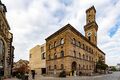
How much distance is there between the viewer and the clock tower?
79438 mm

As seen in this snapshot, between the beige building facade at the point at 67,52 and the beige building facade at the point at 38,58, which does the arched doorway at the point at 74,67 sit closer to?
the beige building facade at the point at 67,52

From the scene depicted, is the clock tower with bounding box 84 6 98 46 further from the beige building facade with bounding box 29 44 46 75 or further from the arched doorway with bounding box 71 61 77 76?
the arched doorway with bounding box 71 61 77 76

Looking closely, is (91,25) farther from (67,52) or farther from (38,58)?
(67,52)

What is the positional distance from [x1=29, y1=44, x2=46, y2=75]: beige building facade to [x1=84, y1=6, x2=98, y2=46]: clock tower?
69.1ft

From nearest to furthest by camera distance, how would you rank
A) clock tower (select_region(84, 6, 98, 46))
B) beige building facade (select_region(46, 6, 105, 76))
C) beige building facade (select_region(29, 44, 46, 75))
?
beige building facade (select_region(46, 6, 105, 76))
beige building facade (select_region(29, 44, 46, 75))
clock tower (select_region(84, 6, 98, 46))

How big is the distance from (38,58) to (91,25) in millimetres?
24054

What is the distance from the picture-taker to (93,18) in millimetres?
79375

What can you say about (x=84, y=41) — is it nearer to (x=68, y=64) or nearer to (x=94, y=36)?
(x=68, y=64)

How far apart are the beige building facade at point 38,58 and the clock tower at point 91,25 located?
21.1 metres

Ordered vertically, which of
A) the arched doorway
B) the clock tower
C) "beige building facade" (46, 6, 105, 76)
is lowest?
the arched doorway

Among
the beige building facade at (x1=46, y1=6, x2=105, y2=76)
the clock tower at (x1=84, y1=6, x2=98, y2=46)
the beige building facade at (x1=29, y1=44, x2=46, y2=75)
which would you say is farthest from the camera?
the clock tower at (x1=84, y1=6, x2=98, y2=46)

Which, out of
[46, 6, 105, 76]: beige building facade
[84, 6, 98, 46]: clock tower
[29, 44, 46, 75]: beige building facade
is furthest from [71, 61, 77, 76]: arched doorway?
[84, 6, 98, 46]: clock tower

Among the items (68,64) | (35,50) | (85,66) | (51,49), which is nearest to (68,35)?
(68,64)

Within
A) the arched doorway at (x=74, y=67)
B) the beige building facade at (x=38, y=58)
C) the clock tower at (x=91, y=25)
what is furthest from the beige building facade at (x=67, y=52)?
the clock tower at (x=91, y=25)
